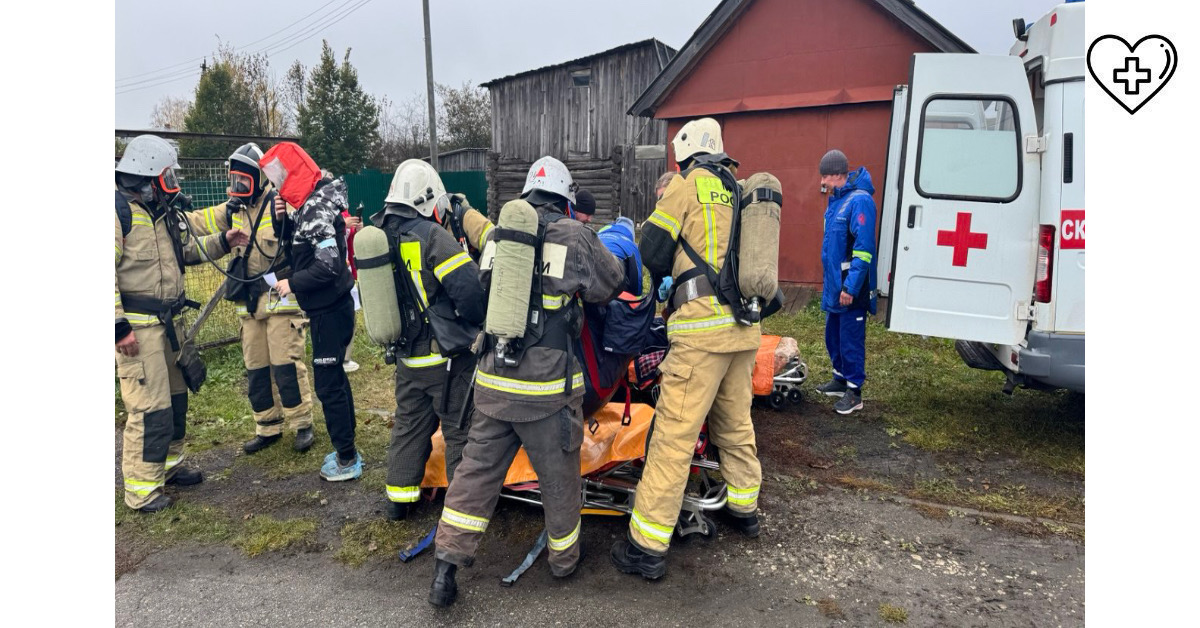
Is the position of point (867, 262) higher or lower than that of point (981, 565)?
higher

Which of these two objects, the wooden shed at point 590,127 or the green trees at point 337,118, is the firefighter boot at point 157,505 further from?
the green trees at point 337,118

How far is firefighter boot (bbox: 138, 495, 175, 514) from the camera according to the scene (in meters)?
4.38

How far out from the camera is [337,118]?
28953 millimetres

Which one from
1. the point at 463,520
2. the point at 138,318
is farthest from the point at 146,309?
the point at 463,520

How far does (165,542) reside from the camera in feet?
13.3

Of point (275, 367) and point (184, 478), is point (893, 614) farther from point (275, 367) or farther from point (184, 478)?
point (184, 478)

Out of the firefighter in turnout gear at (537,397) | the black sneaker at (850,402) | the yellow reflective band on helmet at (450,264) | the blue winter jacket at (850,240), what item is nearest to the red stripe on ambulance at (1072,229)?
the blue winter jacket at (850,240)

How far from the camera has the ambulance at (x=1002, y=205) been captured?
4383mm

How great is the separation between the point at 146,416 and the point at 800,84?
8.65m

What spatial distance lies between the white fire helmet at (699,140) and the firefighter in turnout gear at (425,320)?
128cm

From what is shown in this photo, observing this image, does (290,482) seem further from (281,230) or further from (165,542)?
(281,230)

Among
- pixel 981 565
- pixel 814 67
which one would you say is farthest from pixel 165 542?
pixel 814 67

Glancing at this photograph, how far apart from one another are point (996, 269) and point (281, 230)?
4953 mm

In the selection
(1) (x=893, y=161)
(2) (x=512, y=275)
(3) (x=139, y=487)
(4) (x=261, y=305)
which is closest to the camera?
(2) (x=512, y=275)
